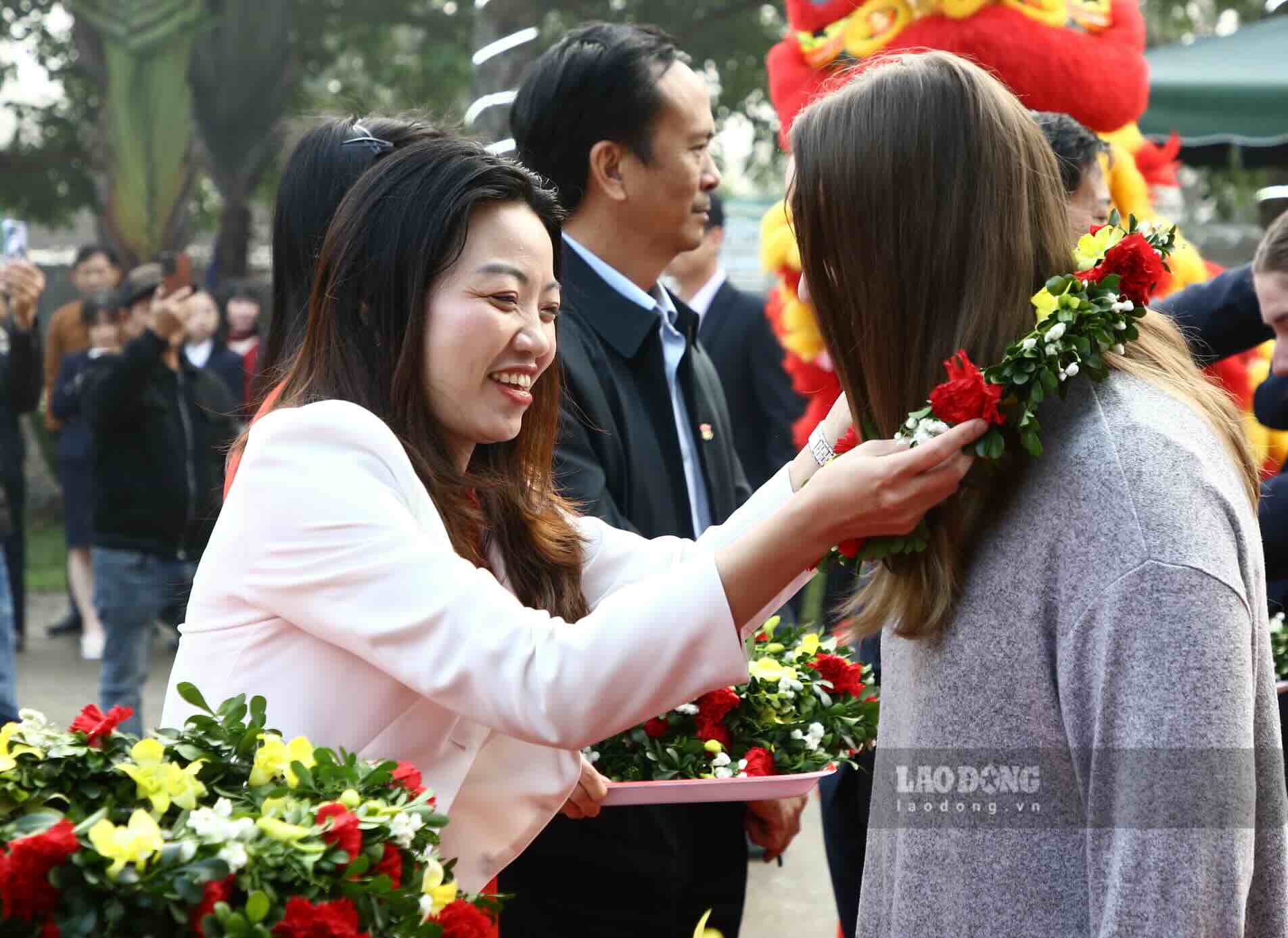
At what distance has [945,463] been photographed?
1581 millimetres

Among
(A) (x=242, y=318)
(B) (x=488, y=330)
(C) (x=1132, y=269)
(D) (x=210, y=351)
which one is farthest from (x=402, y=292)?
(A) (x=242, y=318)

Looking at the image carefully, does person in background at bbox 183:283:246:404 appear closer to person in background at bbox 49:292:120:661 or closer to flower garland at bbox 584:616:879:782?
person in background at bbox 49:292:120:661

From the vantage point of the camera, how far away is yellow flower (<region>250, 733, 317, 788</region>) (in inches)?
65.4

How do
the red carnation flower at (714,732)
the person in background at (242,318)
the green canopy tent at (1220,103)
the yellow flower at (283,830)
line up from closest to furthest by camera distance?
the yellow flower at (283,830) < the red carnation flower at (714,732) < the green canopy tent at (1220,103) < the person in background at (242,318)

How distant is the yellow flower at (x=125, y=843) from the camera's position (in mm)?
1455

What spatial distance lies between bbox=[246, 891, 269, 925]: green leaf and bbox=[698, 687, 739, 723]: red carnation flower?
1.20 metres

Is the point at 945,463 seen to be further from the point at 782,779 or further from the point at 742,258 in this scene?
the point at 742,258

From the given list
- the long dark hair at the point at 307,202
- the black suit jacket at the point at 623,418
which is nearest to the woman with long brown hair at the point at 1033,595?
the long dark hair at the point at 307,202

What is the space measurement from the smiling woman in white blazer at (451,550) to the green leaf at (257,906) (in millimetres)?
387

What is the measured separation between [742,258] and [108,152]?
18.6 feet

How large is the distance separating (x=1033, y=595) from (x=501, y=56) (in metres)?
8.96

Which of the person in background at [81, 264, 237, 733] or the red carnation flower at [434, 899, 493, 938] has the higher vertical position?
the red carnation flower at [434, 899, 493, 938]

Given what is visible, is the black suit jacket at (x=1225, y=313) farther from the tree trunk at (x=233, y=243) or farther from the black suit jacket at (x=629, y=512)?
the tree trunk at (x=233, y=243)

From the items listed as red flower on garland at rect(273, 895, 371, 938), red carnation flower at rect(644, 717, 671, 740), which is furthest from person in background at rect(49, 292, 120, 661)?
red flower on garland at rect(273, 895, 371, 938)
